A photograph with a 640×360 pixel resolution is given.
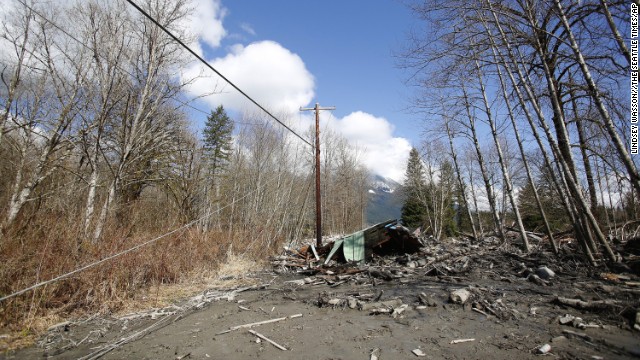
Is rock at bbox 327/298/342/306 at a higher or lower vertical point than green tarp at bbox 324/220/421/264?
lower

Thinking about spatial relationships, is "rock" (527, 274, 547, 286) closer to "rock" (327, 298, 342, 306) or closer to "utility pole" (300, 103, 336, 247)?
"rock" (327, 298, 342, 306)

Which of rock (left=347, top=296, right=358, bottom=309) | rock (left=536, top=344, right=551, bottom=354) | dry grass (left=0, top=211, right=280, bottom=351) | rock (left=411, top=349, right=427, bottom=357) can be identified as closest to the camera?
rock (left=536, top=344, right=551, bottom=354)

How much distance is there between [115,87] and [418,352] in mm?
8793

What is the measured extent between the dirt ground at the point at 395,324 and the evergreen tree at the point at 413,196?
82.8 feet

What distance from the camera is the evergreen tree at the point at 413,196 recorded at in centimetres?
3094

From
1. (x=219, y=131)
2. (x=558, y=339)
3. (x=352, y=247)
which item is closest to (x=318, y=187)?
(x=352, y=247)

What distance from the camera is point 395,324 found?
3.95m

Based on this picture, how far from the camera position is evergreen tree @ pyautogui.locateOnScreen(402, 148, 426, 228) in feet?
102

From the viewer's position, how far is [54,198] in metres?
6.75

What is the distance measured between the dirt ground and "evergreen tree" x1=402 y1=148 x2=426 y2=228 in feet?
82.8

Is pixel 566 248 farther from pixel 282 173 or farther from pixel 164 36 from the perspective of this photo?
pixel 282 173

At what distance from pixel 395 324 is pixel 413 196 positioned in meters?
29.9

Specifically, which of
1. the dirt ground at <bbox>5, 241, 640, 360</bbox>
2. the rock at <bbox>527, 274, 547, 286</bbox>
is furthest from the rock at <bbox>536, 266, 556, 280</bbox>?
the rock at <bbox>527, 274, 547, 286</bbox>

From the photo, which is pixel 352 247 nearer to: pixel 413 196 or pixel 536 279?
pixel 536 279
